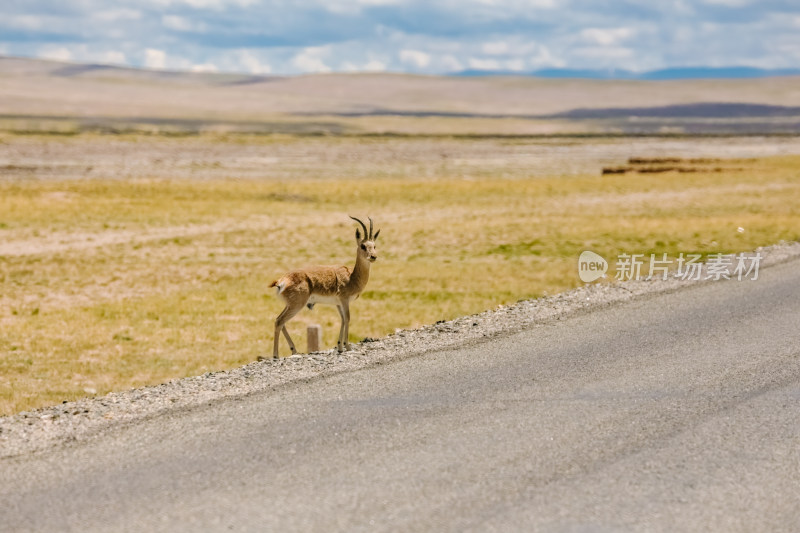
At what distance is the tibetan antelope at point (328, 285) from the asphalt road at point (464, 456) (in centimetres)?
153

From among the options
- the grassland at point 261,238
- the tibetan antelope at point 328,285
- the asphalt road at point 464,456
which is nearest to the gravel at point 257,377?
the asphalt road at point 464,456

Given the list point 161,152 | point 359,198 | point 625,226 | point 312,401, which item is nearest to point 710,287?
point 312,401

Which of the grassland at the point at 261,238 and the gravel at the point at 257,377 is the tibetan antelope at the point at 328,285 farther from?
the grassland at the point at 261,238

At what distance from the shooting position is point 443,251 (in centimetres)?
3725

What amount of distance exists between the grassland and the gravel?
4.06m

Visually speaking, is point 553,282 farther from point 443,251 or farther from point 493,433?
point 493,433

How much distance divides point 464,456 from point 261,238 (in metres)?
30.7

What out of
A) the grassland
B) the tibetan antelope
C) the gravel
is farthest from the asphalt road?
the grassland

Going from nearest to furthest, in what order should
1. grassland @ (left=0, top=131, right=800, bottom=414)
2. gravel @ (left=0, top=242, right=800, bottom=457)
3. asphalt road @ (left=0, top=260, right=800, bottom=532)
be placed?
asphalt road @ (left=0, top=260, right=800, bottom=532)
gravel @ (left=0, top=242, right=800, bottom=457)
grassland @ (left=0, top=131, right=800, bottom=414)

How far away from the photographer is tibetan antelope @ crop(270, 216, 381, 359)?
50.3ft

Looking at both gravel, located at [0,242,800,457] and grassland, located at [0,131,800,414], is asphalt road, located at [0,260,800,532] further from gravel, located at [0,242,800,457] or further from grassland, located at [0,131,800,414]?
grassland, located at [0,131,800,414]

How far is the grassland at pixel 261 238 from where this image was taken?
21.9m

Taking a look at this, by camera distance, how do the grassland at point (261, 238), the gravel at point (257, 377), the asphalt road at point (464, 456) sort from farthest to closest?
the grassland at point (261, 238), the gravel at point (257, 377), the asphalt road at point (464, 456)

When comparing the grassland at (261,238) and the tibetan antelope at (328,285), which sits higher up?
the tibetan antelope at (328,285)
